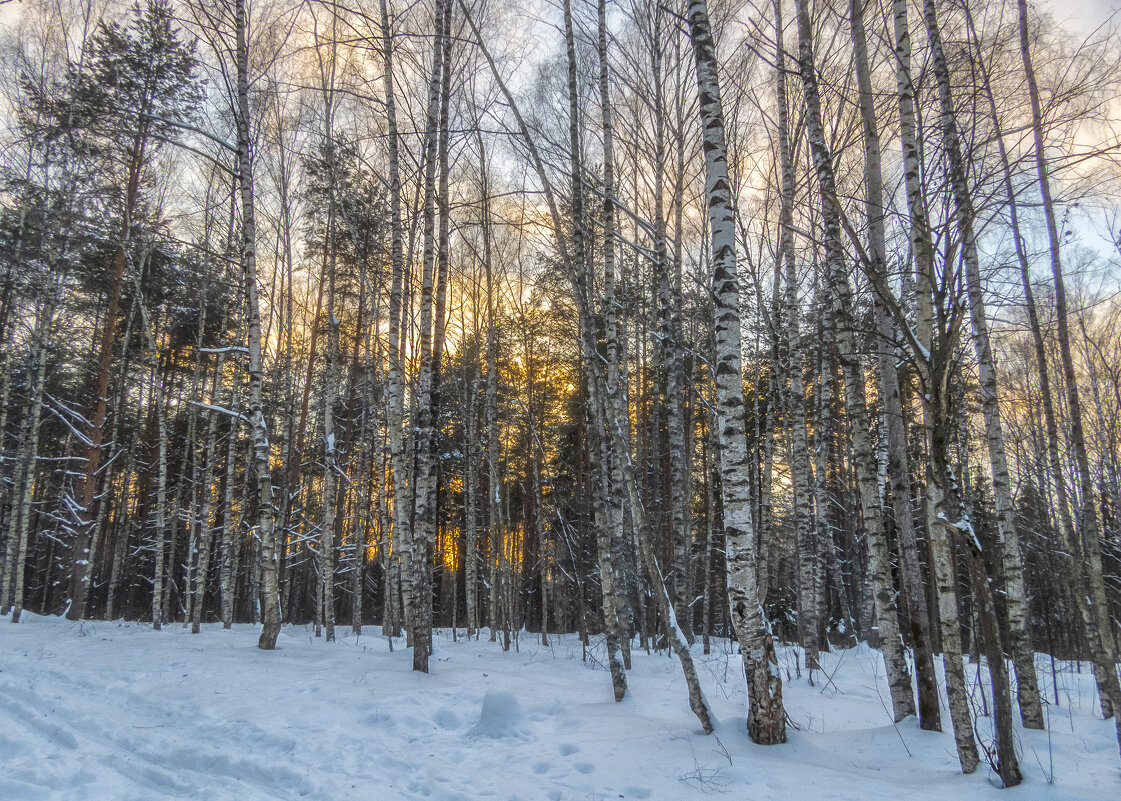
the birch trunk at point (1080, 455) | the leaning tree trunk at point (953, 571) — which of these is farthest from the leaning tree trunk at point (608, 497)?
the birch trunk at point (1080, 455)

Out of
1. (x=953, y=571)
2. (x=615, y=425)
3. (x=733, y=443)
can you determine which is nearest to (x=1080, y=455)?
(x=953, y=571)

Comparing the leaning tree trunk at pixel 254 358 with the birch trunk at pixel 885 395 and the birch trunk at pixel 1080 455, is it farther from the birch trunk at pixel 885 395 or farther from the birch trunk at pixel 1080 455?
the birch trunk at pixel 1080 455

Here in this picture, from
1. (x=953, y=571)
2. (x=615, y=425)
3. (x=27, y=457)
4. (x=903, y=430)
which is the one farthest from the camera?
(x=27, y=457)

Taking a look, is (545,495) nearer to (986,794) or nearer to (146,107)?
(146,107)

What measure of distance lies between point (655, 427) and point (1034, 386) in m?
10.6

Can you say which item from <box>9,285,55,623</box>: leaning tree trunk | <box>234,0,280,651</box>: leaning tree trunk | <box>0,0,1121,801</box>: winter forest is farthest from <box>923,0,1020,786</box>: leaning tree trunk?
<box>9,285,55,623</box>: leaning tree trunk

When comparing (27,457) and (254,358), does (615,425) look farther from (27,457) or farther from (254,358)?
(27,457)

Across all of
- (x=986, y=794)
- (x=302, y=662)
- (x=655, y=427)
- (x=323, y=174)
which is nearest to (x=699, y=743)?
(x=986, y=794)

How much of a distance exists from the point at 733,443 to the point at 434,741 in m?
4.06

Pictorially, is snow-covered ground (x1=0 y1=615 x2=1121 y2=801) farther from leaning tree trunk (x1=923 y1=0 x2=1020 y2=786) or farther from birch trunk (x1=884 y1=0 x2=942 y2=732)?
birch trunk (x1=884 y1=0 x2=942 y2=732)

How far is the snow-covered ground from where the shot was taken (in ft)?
12.4

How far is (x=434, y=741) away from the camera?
520 cm

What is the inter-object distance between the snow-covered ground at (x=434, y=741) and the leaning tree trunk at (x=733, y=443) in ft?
1.46

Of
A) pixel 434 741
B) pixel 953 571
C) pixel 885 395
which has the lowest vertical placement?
pixel 434 741
